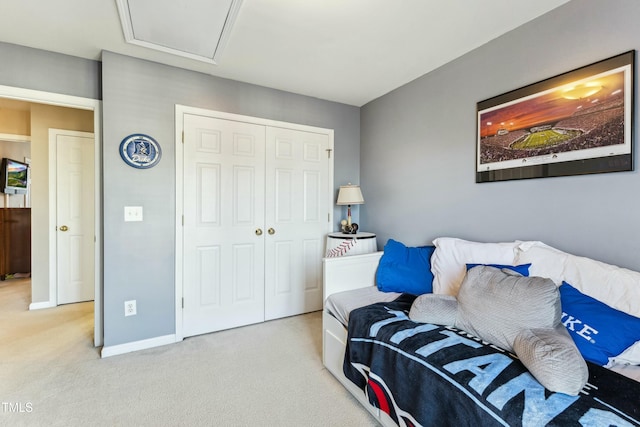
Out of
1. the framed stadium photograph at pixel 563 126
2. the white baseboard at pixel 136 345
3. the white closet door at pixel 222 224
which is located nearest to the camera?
the framed stadium photograph at pixel 563 126

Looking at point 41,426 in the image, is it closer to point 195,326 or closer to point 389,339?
point 195,326

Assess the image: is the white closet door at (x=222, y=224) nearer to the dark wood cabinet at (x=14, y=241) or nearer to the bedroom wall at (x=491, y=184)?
the bedroom wall at (x=491, y=184)

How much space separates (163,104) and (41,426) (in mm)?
2182

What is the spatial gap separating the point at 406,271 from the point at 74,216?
367 centimetres

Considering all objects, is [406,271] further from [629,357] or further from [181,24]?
[181,24]

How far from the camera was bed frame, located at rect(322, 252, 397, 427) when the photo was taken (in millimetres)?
1828

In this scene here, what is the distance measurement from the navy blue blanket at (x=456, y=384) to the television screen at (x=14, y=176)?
5.97 meters

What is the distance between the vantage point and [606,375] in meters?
1.06

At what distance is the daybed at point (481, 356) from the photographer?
0.94 m

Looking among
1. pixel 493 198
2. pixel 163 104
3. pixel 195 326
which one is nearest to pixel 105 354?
pixel 195 326

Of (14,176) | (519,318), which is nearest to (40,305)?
(14,176)

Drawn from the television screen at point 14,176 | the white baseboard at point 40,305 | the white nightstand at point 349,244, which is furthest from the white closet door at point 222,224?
the television screen at point 14,176

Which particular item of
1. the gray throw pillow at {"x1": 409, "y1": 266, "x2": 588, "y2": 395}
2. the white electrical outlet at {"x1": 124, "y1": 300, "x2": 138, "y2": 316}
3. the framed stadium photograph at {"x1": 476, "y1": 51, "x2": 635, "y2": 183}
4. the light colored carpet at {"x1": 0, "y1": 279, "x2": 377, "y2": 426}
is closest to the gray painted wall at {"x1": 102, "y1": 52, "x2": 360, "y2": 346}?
the white electrical outlet at {"x1": 124, "y1": 300, "x2": 138, "y2": 316}

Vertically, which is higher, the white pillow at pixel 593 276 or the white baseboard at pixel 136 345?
the white pillow at pixel 593 276
